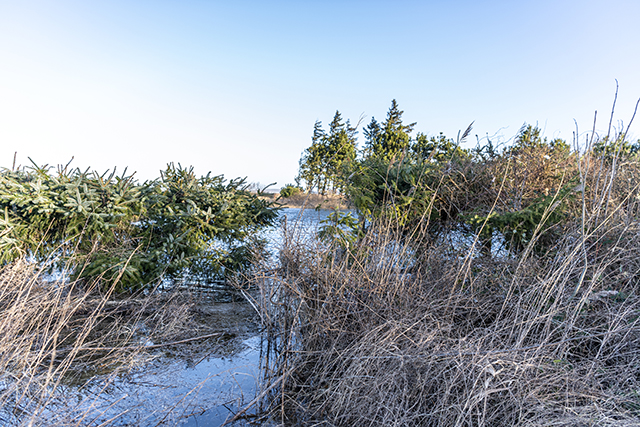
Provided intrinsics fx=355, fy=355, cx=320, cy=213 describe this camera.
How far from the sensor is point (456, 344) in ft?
8.76

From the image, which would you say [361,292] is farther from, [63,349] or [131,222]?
[131,222]

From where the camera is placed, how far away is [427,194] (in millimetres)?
4934

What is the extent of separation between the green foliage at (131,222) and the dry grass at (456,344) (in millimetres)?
1846

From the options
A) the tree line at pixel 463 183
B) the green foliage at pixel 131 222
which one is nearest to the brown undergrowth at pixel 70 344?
the green foliage at pixel 131 222

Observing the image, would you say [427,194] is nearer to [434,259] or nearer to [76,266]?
[434,259]

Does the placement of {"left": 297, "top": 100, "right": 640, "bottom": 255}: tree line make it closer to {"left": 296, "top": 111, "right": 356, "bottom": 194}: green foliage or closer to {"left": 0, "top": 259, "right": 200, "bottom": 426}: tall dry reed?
{"left": 296, "top": 111, "right": 356, "bottom": 194}: green foliage

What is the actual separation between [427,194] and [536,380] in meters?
2.89

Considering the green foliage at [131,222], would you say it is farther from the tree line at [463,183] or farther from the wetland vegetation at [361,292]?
the tree line at [463,183]

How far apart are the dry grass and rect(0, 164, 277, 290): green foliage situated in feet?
6.06

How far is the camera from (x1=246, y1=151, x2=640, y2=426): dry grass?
228 cm

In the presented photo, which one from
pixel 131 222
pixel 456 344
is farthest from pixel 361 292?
pixel 131 222

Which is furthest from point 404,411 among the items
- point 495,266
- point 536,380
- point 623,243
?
point 623,243

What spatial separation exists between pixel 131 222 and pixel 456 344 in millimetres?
5031

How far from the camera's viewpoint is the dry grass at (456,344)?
7.48ft
